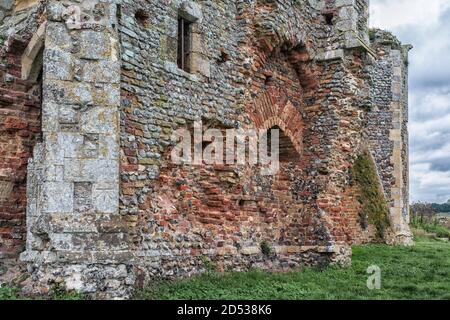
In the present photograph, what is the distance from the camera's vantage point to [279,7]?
37.6 feet

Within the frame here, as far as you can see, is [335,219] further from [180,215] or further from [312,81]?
[180,215]

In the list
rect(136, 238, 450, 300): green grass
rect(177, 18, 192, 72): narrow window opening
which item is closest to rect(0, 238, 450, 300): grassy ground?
rect(136, 238, 450, 300): green grass

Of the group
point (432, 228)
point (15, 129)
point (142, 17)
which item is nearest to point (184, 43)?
point (142, 17)

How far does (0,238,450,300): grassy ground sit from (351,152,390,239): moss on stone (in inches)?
198

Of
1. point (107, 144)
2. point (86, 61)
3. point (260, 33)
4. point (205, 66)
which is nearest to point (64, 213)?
point (107, 144)

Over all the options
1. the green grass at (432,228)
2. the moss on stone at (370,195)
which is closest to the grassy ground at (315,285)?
the moss on stone at (370,195)

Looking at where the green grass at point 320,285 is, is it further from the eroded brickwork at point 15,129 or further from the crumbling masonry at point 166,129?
the eroded brickwork at point 15,129

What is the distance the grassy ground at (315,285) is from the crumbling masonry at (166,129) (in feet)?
1.09

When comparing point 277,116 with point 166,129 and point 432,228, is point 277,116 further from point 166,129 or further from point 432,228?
point 432,228

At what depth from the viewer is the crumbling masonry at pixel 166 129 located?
7.14m

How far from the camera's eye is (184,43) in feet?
32.0

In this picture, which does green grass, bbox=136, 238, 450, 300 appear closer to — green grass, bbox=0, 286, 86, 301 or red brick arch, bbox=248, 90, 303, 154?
green grass, bbox=0, 286, 86, 301

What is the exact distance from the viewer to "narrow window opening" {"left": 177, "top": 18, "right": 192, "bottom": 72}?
957cm
